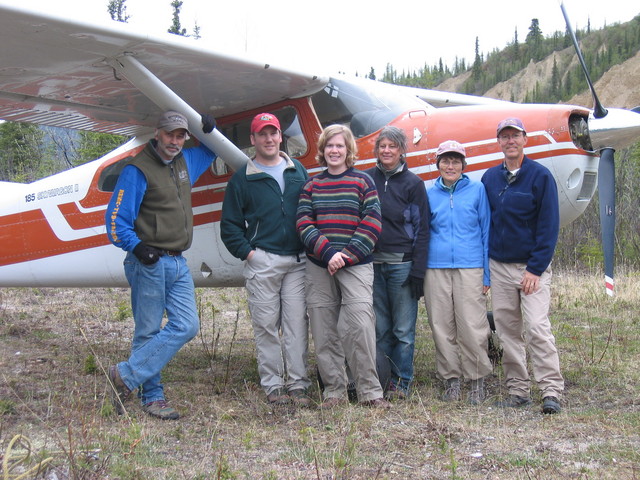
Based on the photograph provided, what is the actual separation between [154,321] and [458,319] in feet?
6.83

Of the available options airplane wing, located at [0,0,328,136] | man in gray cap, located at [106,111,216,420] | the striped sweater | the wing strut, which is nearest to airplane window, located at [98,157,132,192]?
airplane wing, located at [0,0,328,136]

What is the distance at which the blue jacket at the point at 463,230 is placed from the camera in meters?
4.50

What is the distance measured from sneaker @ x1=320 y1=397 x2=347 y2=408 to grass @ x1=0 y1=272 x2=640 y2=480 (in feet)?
0.40

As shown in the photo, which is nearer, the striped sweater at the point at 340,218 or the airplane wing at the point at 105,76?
the airplane wing at the point at 105,76

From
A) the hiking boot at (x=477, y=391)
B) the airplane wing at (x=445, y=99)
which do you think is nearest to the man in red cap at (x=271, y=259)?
the hiking boot at (x=477, y=391)

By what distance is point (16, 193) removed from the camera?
270 inches

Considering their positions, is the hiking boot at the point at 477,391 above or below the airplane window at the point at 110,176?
below

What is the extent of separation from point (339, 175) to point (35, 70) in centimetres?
234

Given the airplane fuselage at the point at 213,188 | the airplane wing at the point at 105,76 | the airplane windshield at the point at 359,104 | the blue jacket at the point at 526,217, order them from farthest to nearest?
the airplane windshield at the point at 359,104 < the airplane fuselage at the point at 213,188 < the blue jacket at the point at 526,217 < the airplane wing at the point at 105,76

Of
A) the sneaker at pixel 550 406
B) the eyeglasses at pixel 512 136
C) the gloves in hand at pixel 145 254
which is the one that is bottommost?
the sneaker at pixel 550 406

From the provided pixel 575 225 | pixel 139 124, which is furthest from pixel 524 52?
pixel 139 124

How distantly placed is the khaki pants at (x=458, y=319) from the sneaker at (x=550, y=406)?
0.44m

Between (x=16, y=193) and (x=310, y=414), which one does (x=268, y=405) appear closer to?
(x=310, y=414)

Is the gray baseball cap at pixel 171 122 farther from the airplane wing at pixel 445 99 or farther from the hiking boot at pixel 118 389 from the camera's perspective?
the airplane wing at pixel 445 99
